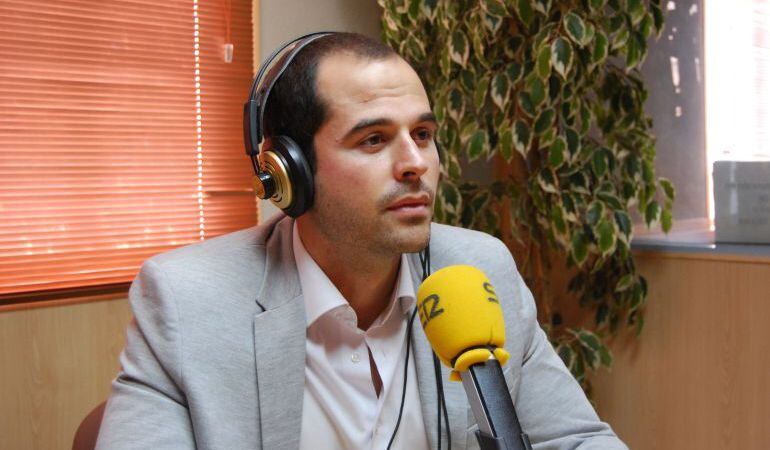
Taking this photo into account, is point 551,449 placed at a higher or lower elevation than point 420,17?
lower

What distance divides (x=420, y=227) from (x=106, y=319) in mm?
1462

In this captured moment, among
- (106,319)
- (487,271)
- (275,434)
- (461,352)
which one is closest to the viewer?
(461,352)

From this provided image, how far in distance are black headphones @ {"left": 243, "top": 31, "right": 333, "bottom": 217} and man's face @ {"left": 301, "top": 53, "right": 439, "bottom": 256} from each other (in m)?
0.05

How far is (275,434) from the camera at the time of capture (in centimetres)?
119

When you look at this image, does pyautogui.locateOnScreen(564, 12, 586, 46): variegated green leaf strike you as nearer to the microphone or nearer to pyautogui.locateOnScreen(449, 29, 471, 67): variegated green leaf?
pyautogui.locateOnScreen(449, 29, 471, 67): variegated green leaf

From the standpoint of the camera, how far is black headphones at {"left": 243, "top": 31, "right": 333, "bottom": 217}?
125 centimetres

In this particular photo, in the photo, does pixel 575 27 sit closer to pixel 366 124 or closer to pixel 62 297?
pixel 366 124

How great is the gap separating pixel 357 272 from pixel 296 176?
0.21 meters

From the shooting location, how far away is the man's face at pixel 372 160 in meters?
1.25

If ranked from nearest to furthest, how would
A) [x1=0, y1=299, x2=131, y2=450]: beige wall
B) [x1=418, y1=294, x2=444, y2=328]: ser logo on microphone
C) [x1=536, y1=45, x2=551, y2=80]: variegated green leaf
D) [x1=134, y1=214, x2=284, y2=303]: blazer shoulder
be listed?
[x1=418, y1=294, x2=444, y2=328]: ser logo on microphone < [x1=134, y1=214, x2=284, y2=303]: blazer shoulder < [x1=0, y1=299, x2=131, y2=450]: beige wall < [x1=536, y1=45, x2=551, y2=80]: variegated green leaf

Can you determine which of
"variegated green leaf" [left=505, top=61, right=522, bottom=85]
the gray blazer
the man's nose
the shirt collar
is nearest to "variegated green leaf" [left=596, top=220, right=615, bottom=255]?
"variegated green leaf" [left=505, top=61, right=522, bottom=85]

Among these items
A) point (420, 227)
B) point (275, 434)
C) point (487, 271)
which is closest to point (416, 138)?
point (420, 227)

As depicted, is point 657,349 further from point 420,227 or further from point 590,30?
point 420,227

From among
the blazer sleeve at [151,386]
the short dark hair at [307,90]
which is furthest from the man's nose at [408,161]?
the blazer sleeve at [151,386]
